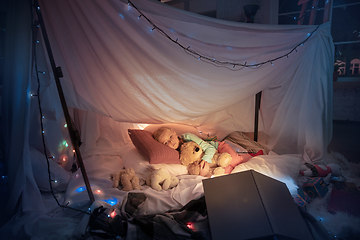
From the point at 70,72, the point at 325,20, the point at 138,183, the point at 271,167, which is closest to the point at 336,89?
the point at 325,20

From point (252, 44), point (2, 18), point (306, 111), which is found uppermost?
point (2, 18)

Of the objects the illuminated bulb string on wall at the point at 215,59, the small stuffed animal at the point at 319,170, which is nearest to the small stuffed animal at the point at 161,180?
the illuminated bulb string on wall at the point at 215,59

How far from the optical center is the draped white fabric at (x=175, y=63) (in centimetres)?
159

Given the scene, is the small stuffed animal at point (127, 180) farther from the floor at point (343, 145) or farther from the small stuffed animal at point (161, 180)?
the floor at point (343, 145)

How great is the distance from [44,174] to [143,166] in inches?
31.6

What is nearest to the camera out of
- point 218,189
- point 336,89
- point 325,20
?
point 218,189

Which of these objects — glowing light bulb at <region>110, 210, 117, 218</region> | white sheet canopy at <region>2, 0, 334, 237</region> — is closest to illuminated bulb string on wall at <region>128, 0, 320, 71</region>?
white sheet canopy at <region>2, 0, 334, 237</region>

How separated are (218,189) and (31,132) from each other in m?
1.56

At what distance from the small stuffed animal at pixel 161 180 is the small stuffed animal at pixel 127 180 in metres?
0.11

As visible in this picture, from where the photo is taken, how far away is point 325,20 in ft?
7.66

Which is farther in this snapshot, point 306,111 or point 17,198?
point 306,111

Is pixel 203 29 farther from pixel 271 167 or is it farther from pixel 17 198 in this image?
pixel 17 198

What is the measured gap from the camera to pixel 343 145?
3430 millimetres

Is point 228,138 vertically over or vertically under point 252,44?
under
